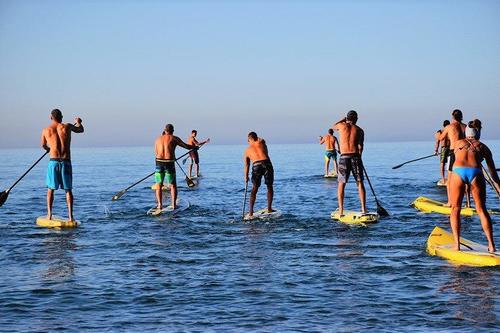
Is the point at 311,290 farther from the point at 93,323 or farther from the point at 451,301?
the point at 93,323

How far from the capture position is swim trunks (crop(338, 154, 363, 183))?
13.8 meters

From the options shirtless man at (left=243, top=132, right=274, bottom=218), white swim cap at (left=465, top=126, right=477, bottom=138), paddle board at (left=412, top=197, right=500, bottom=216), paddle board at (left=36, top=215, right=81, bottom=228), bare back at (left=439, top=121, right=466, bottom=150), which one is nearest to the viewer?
white swim cap at (left=465, top=126, right=477, bottom=138)

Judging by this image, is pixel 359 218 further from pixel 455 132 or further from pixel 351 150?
pixel 455 132

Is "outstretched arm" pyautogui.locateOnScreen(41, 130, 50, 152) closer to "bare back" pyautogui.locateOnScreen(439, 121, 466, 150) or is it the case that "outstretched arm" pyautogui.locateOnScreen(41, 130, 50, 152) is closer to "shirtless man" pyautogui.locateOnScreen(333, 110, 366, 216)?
"shirtless man" pyautogui.locateOnScreen(333, 110, 366, 216)

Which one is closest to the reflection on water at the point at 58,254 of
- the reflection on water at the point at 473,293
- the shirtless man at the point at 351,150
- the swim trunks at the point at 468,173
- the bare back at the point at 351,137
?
the reflection on water at the point at 473,293

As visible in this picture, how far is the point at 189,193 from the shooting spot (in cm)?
2339

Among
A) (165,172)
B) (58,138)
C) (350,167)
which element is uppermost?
(58,138)

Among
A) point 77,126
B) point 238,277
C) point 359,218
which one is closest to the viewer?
point 238,277

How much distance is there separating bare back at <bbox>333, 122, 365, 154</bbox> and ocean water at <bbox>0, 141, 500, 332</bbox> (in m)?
1.61

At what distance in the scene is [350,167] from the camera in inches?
545

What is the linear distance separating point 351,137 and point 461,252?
15.4ft

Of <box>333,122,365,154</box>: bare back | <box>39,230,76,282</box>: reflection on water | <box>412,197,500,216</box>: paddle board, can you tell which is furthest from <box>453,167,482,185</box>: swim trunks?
<box>39,230,76,282</box>: reflection on water

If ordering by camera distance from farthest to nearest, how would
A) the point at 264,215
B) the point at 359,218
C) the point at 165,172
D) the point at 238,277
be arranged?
the point at 165,172 < the point at 264,215 < the point at 359,218 < the point at 238,277

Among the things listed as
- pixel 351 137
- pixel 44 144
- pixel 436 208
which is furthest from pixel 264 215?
pixel 44 144
